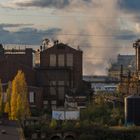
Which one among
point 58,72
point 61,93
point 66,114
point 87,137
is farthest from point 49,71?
point 87,137

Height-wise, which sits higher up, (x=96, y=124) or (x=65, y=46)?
(x=65, y=46)

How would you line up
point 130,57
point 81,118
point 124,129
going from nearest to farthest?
point 124,129, point 81,118, point 130,57

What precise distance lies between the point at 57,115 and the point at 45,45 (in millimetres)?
22115

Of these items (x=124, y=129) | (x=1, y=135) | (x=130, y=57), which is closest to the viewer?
(x=1, y=135)

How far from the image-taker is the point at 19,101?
1823 inches

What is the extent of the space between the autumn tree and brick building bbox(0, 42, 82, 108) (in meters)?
4.91

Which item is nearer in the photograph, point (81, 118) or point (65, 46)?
point (81, 118)

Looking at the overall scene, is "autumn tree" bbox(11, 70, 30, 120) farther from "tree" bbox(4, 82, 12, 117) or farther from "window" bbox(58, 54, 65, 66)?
"window" bbox(58, 54, 65, 66)

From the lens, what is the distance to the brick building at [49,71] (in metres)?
56.6

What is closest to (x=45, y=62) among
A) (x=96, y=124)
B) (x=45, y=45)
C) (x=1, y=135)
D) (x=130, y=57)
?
(x=45, y=45)

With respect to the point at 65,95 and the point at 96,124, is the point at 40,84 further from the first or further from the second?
the point at 96,124

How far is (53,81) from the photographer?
5747 centimetres

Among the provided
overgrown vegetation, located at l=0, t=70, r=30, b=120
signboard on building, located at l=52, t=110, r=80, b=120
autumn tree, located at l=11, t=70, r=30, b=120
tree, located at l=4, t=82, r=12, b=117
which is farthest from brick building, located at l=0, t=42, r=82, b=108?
signboard on building, located at l=52, t=110, r=80, b=120

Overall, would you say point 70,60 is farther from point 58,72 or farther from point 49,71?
point 49,71
